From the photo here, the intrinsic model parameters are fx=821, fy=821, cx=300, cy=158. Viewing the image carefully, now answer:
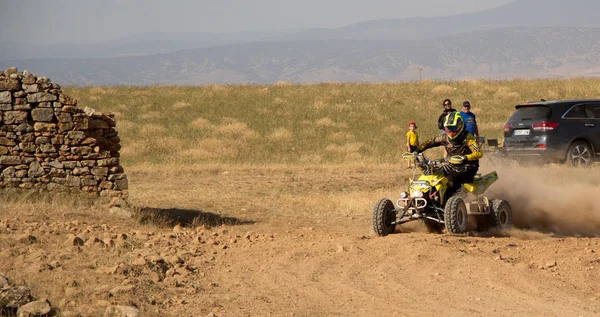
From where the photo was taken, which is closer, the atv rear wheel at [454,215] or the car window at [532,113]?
the atv rear wheel at [454,215]

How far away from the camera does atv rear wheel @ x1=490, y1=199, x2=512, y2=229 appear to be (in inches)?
514

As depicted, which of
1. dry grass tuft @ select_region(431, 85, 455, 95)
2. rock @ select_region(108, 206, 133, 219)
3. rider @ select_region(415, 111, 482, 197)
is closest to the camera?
rider @ select_region(415, 111, 482, 197)

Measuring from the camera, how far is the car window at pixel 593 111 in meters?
21.8

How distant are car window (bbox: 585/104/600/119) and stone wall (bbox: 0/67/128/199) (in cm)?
1262

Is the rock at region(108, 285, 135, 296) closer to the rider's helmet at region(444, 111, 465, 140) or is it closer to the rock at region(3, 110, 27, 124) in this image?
the rider's helmet at region(444, 111, 465, 140)

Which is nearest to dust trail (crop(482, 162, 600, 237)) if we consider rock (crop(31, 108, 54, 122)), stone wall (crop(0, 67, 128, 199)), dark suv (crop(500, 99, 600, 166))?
dark suv (crop(500, 99, 600, 166))

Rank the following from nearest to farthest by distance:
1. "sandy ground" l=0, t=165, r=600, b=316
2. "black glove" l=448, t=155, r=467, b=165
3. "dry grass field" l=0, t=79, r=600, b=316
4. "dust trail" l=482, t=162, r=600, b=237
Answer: "sandy ground" l=0, t=165, r=600, b=316 < "dry grass field" l=0, t=79, r=600, b=316 < "black glove" l=448, t=155, r=467, b=165 < "dust trail" l=482, t=162, r=600, b=237

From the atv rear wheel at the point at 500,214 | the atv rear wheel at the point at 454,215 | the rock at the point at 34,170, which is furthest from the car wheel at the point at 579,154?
the rock at the point at 34,170

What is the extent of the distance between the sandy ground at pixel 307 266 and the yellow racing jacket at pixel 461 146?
→ 129 cm

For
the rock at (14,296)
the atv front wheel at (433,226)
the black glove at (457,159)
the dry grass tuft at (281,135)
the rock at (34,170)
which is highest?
the black glove at (457,159)

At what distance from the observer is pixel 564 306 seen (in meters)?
8.35

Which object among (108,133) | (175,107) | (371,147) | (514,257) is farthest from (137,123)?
(514,257)

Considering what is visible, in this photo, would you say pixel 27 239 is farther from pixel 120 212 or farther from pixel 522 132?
pixel 522 132

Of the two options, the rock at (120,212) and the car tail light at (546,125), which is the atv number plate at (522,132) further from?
the rock at (120,212)
